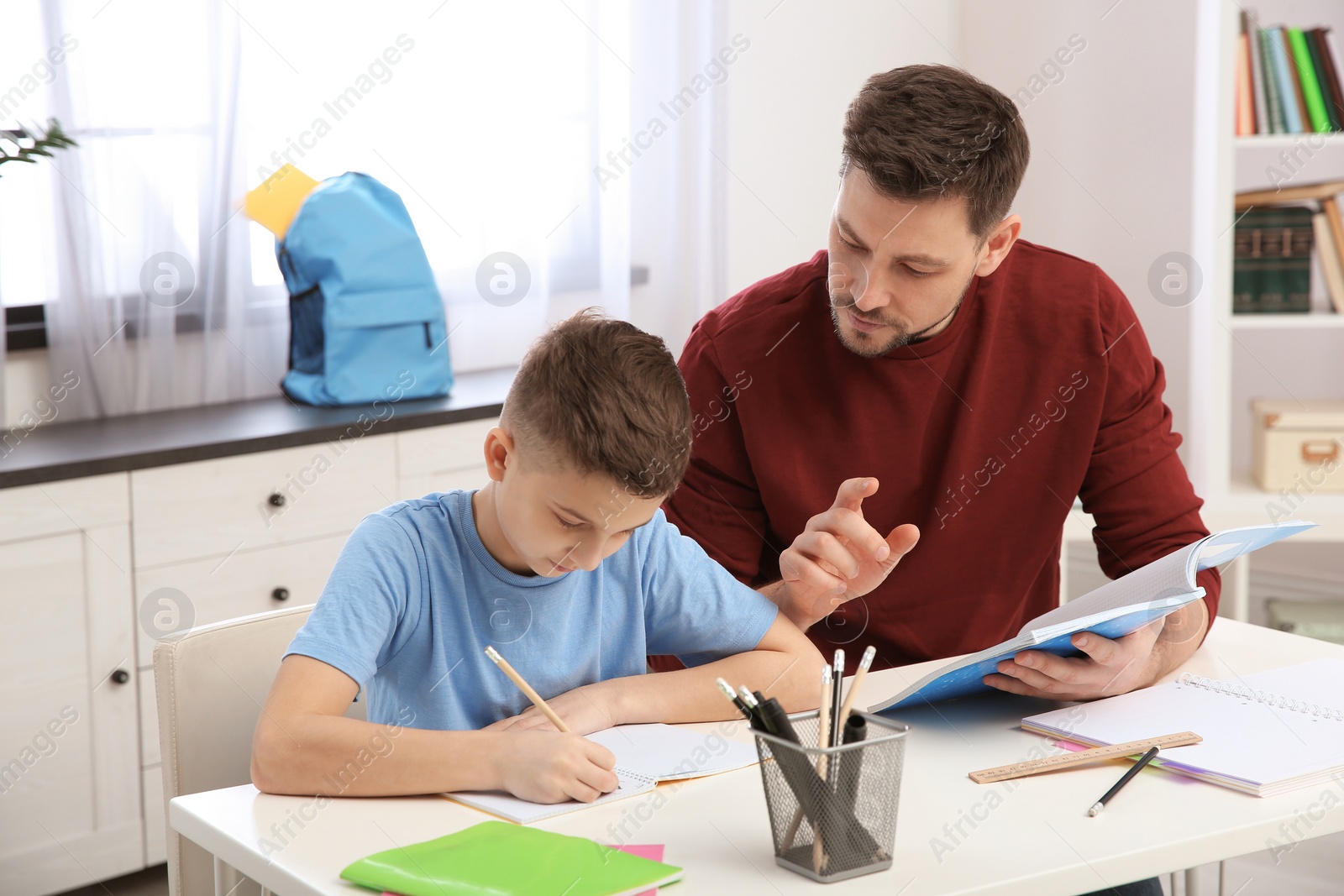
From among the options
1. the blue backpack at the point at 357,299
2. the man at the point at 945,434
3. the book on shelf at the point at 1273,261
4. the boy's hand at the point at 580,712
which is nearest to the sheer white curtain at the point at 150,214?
the blue backpack at the point at 357,299

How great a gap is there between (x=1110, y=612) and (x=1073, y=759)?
0.12m

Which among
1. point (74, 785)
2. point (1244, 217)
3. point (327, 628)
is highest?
point (1244, 217)

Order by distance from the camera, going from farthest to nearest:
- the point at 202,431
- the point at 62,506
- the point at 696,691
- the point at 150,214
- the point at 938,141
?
the point at 150,214 → the point at 202,431 → the point at 62,506 → the point at 938,141 → the point at 696,691

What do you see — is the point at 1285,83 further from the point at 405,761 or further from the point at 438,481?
the point at 405,761

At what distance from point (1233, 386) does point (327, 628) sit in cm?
315

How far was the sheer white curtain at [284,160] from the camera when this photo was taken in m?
2.53

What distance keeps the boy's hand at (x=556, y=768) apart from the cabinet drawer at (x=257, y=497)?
4.57 feet

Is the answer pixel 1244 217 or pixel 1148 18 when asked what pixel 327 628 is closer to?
pixel 1244 217

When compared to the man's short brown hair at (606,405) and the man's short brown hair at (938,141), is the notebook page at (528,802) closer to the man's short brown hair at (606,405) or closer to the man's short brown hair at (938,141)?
A: the man's short brown hair at (606,405)

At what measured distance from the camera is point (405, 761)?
1.02 metres


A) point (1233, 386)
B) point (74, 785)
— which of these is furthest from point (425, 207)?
point (1233, 386)

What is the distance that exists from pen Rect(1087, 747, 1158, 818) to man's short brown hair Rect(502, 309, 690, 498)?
423 millimetres

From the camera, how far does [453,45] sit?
3.04 meters

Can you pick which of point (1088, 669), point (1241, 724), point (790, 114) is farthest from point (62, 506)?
point (790, 114)
